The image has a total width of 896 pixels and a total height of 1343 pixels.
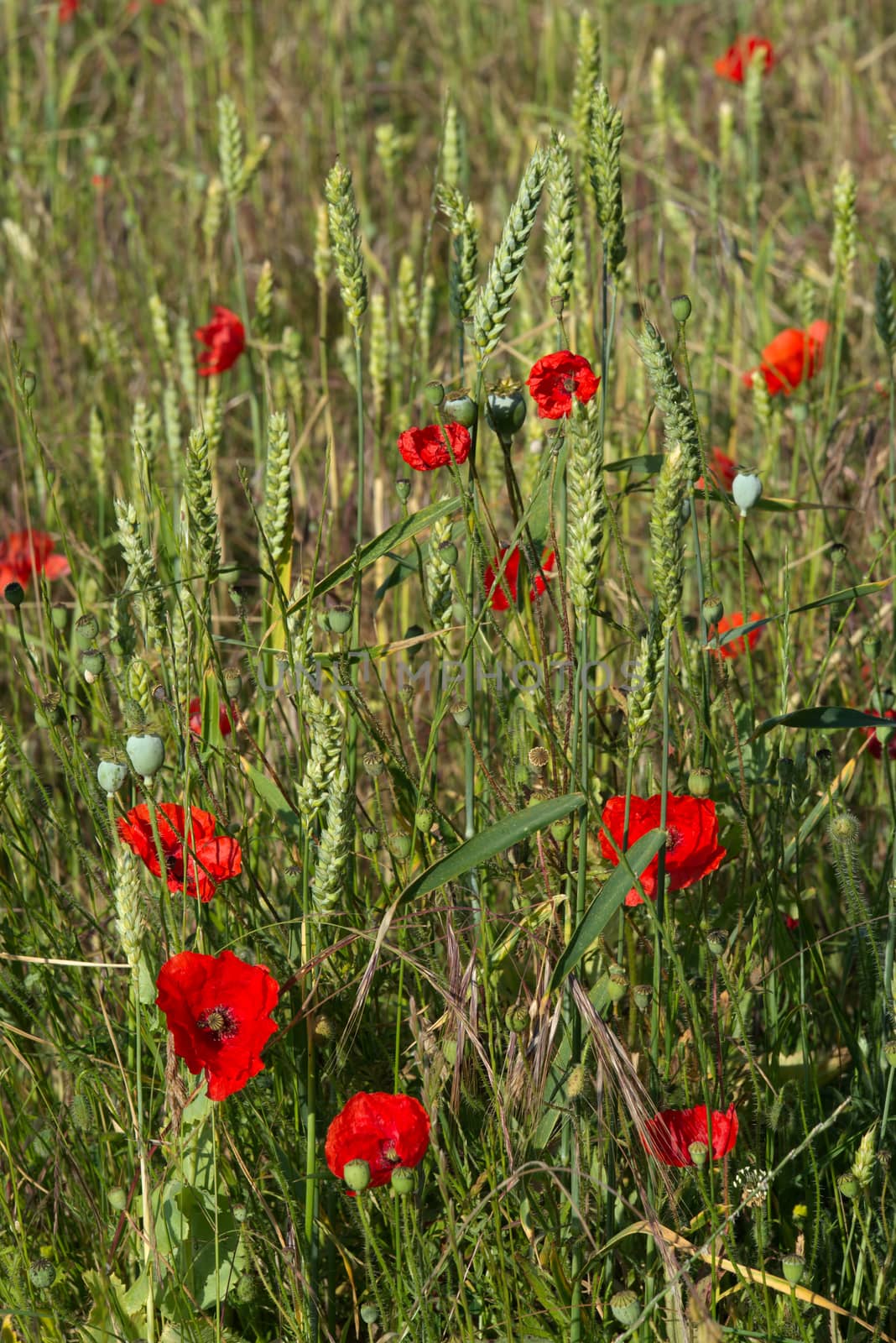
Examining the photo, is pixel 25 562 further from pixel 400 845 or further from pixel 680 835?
pixel 680 835

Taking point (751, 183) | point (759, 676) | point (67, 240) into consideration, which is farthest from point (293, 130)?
point (759, 676)

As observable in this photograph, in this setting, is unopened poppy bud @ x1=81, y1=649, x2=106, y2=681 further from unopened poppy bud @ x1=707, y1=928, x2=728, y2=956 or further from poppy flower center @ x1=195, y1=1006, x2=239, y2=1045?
unopened poppy bud @ x1=707, y1=928, x2=728, y2=956

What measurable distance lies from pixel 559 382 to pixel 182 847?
50cm

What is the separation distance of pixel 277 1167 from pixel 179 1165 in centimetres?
7

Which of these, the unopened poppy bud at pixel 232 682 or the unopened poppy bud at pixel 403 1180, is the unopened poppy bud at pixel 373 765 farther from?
the unopened poppy bud at pixel 403 1180

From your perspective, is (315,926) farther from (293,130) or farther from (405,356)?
(293,130)

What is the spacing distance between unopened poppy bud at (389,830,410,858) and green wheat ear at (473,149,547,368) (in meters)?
0.39

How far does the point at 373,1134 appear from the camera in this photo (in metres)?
1.05

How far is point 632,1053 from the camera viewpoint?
3.89 ft

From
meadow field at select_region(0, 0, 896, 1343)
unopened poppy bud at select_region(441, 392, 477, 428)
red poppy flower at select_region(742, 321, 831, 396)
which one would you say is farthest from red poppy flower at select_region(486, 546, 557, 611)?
red poppy flower at select_region(742, 321, 831, 396)

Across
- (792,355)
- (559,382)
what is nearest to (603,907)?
(559,382)

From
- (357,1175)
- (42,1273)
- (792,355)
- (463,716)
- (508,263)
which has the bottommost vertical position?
(42,1273)

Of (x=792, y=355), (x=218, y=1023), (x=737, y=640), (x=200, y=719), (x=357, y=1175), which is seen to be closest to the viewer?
(x=357, y=1175)

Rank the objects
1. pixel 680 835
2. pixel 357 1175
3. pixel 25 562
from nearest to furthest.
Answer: pixel 357 1175, pixel 680 835, pixel 25 562
